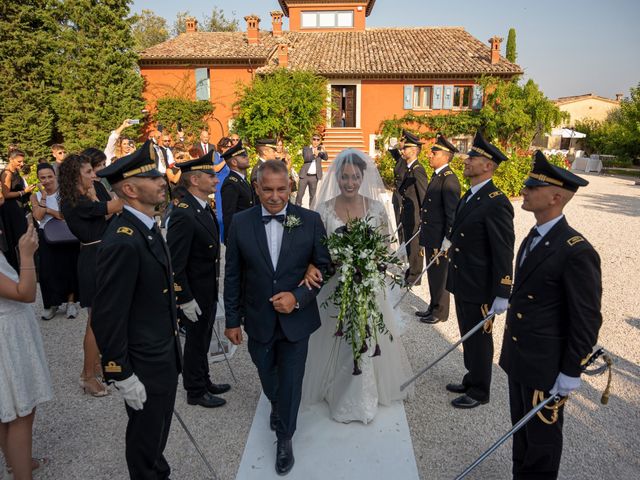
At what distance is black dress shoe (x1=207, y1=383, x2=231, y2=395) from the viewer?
4742mm

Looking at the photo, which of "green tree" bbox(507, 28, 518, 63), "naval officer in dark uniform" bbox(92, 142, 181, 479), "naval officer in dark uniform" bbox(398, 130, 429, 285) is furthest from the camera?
"green tree" bbox(507, 28, 518, 63)

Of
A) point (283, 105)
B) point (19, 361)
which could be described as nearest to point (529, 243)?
point (19, 361)

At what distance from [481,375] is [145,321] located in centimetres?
338

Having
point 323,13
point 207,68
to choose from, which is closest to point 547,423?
point 207,68

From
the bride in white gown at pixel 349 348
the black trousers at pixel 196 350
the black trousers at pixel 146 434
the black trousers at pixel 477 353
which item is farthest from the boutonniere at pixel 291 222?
the black trousers at pixel 477 353

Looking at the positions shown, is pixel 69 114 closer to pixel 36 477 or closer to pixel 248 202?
pixel 248 202

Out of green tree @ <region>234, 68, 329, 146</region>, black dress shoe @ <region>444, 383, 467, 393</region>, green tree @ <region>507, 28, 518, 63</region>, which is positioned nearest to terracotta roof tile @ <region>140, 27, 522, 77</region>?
green tree @ <region>234, 68, 329, 146</region>

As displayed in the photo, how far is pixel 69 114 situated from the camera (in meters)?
25.9

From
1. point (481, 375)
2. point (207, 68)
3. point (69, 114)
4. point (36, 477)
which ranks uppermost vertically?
point (207, 68)

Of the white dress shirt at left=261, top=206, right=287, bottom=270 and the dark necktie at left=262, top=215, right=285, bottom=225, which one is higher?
the dark necktie at left=262, top=215, right=285, bottom=225

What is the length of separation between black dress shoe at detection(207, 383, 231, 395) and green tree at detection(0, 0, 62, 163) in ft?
88.4

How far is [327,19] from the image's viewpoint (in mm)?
31453

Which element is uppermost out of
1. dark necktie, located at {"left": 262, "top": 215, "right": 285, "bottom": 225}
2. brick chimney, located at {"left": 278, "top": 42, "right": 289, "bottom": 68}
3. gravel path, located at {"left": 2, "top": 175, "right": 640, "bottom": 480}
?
brick chimney, located at {"left": 278, "top": 42, "right": 289, "bottom": 68}

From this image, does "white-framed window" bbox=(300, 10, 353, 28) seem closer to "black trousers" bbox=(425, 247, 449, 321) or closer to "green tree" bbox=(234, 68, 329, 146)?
"green tree" bbox=(234, 68, 329, 146)
